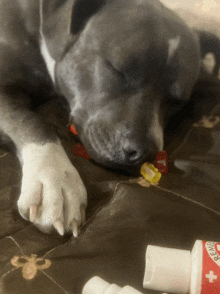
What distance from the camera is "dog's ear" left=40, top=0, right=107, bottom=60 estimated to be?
3.63ft

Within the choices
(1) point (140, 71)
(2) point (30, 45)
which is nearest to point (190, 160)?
(1) point (140, 71)

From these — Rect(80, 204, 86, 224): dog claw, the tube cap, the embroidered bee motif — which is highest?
the tube cap

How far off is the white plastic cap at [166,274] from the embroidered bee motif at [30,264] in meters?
0.20

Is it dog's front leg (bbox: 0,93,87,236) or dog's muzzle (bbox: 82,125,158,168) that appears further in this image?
dog's muzzle (bbox: 82,125,158,168)

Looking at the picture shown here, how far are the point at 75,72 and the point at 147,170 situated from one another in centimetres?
43

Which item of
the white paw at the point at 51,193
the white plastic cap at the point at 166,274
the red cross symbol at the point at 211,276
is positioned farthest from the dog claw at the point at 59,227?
the red cross symbol at the point at 211,276

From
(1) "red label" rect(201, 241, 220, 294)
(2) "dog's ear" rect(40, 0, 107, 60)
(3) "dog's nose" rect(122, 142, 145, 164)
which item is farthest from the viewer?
(2) "dog's ear" rect(40, 0, 107, 60)

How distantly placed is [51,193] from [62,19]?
67cm

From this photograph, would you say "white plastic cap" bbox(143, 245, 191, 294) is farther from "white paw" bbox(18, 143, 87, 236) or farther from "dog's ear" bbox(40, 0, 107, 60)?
"dog's ear" bbox(40, 0, 107, 60)

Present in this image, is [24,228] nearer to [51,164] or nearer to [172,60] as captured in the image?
[51,164]

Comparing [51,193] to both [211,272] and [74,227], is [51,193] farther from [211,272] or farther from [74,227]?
[211,272]

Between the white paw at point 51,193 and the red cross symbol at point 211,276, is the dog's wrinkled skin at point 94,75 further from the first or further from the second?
the red cross symbol at point 211,276

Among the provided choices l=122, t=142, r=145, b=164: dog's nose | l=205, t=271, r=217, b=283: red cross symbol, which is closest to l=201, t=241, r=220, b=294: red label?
l=205, t=271, r=217, b=283: red cross symbol

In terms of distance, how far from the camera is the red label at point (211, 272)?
536 millimetres
